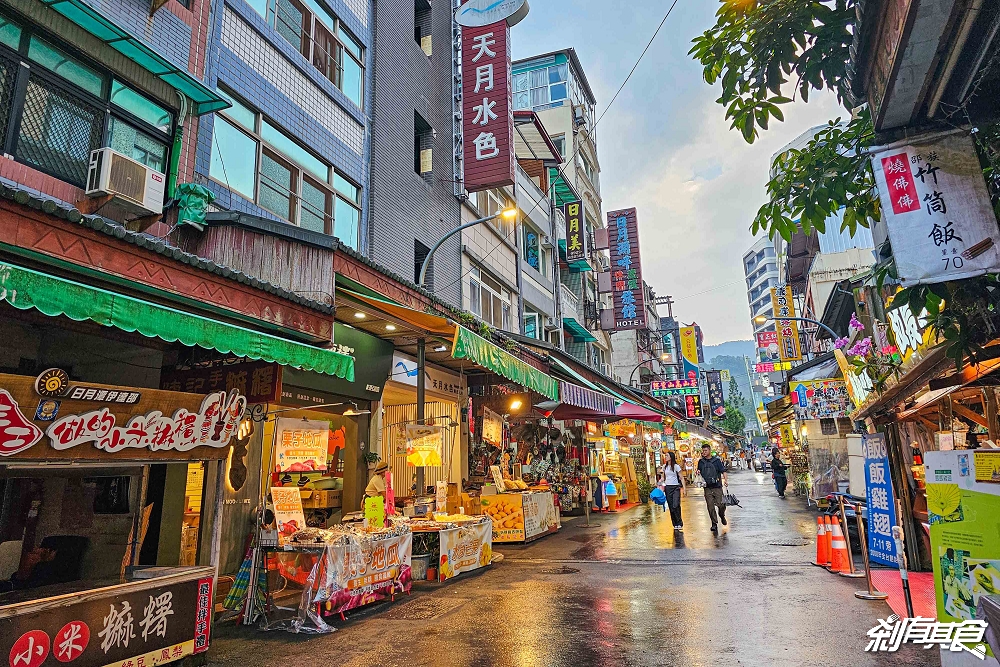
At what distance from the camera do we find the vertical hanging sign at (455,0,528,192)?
53.5 feet

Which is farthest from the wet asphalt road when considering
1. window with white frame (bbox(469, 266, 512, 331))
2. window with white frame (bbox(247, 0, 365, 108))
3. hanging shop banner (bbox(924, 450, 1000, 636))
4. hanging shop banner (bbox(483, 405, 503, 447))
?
window with white frame (bbox(247, 0, 365, 108))

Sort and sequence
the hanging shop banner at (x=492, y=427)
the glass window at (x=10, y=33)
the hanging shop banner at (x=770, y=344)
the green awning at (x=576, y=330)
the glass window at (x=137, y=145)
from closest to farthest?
the glass window at (x=10, y=33) → the glass window at (x=137, y=145) → the hanging shop banner at (x=492, y=427) → the green awning at (x=576, y=330) → the hanging shop banner at (x=770, y=344)

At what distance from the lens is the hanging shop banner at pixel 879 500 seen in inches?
365

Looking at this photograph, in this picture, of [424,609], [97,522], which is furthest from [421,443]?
[97,522]

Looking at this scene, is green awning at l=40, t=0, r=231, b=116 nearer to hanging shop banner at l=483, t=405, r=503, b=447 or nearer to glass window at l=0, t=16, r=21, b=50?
glass window at l=0, t=16, r=21, b=50

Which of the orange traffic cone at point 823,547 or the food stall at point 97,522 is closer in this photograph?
the food stall at point 97,522

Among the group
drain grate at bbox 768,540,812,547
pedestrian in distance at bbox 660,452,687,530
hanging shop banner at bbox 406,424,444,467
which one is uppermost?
hanging shop banner at bbox 406,424,444,467

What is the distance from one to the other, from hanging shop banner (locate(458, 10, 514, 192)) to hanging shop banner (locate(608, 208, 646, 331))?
19.4 metres

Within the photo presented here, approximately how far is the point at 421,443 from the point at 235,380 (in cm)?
427

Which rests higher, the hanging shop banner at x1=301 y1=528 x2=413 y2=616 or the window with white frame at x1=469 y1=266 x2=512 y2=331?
the window with white frame at x1=469 y1=266 x2=512 y2=331

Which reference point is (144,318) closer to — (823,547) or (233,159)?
(233,159)

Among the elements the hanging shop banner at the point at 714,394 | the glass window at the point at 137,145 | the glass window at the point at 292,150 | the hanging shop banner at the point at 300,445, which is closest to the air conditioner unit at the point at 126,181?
the glass window at the point at 137,145

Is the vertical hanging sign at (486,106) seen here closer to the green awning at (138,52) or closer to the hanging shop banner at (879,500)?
the green awning at (138,52)

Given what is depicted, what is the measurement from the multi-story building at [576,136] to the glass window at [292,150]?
20.8 m
